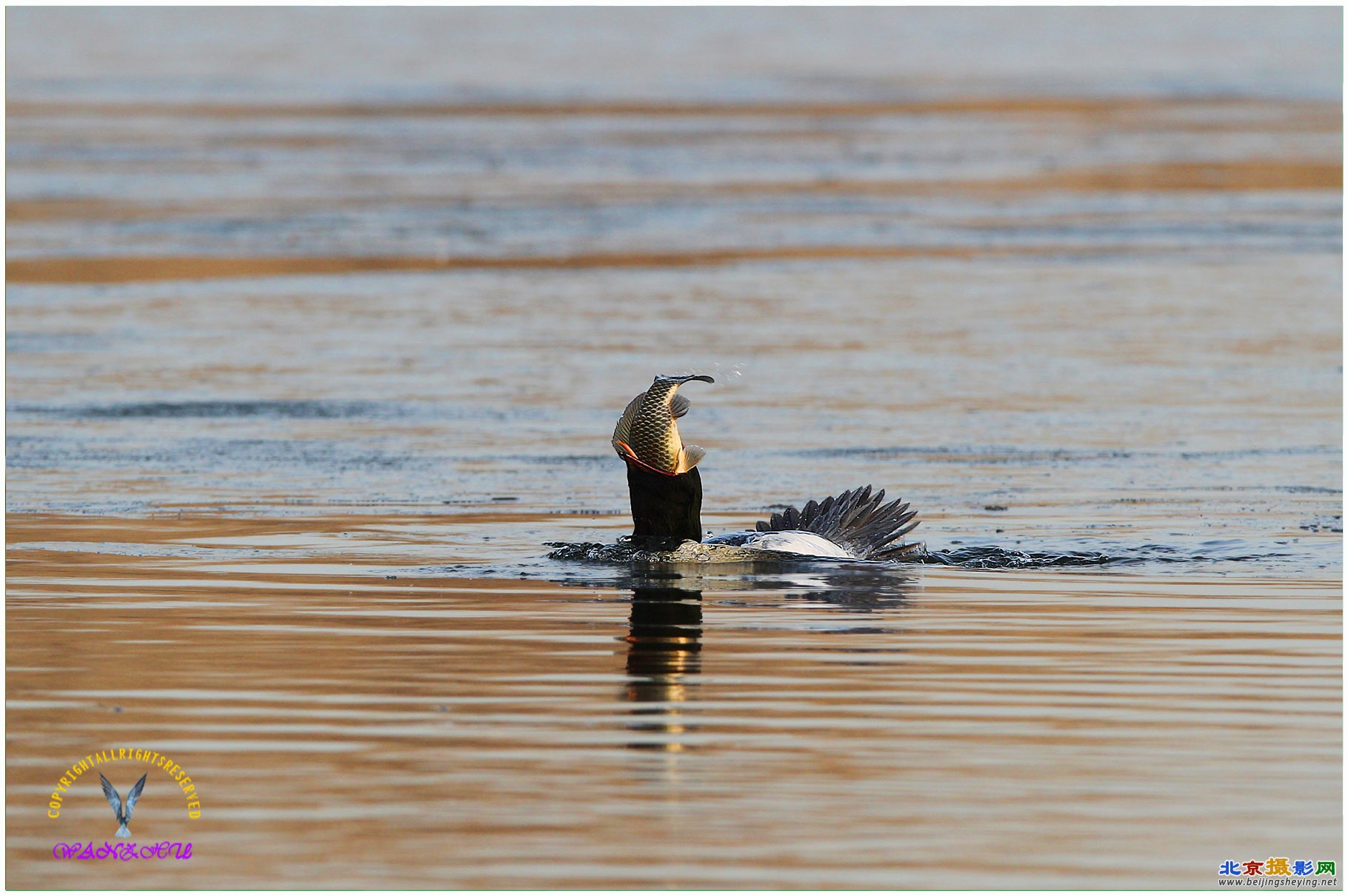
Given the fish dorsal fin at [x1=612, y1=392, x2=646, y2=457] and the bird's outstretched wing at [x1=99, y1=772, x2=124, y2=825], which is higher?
the fish dorsal fin at [x1=612, y1=392, x2=646, y2=457]

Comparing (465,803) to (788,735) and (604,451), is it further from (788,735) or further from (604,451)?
(604,451)

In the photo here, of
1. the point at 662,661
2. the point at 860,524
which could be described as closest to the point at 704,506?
the point at 860,524

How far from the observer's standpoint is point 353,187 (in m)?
31.4

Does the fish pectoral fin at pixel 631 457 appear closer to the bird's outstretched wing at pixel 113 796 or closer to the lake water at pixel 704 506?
the lake water at pixel 704 506

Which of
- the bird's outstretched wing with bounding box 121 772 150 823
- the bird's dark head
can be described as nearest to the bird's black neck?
the bird's dark head

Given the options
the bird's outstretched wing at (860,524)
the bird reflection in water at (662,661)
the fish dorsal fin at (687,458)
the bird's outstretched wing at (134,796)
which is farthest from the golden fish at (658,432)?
the bird's outstretched wing at (134,796)

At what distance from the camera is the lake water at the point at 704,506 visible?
24.8 ft

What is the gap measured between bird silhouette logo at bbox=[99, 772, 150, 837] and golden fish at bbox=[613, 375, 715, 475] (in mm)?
3344

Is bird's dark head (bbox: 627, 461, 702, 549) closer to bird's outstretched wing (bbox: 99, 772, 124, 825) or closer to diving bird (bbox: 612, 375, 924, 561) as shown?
diving bird (bbox: 612, 375, 924, 561)

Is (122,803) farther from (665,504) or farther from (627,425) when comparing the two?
(665,504)

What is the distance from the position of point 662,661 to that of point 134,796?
2454mm

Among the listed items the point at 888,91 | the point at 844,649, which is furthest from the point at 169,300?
the point at 888,91

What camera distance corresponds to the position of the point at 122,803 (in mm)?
7699

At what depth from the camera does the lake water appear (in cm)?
756
